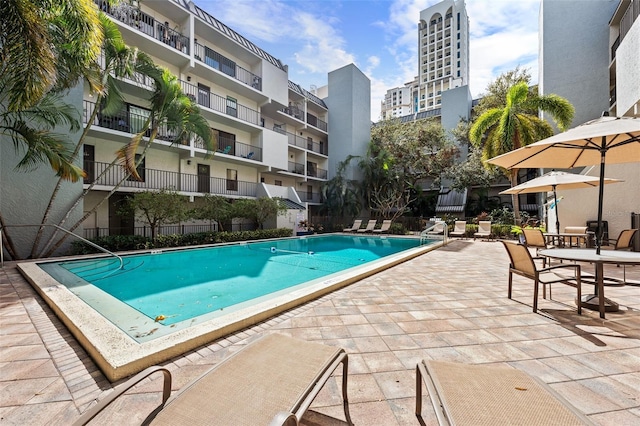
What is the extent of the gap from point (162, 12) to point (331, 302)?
62.7ft

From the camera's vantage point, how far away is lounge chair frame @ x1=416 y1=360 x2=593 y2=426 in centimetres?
133

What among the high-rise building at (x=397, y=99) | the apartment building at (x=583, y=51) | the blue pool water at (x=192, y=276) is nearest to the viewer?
the blue pool water at (x=192, y=276)

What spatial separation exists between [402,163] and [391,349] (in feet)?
74.7

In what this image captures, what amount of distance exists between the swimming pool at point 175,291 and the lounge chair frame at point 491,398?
101 inches

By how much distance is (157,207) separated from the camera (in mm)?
12461

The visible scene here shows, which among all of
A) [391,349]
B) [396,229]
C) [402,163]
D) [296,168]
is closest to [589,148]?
[391,349]

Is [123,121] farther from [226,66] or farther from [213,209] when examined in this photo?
[226,66]

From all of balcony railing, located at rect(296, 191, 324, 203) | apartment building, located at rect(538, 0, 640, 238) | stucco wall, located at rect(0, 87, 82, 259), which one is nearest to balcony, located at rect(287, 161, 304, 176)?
balcony railing, located at rect(296, 191, 324, 203)

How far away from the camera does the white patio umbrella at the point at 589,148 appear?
3.87 metres

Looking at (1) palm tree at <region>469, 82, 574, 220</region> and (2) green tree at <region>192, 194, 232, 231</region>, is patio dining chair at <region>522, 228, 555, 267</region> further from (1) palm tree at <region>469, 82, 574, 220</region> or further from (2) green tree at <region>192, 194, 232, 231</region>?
(2) green tree at <region>192, 194, 232, 231</region>

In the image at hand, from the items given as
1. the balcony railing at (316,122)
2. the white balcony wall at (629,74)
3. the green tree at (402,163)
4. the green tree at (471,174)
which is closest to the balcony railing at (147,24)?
the balcony railing at (316,122)

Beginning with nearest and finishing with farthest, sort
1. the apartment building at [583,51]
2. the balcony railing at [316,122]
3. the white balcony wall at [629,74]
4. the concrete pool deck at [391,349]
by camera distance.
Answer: the concrete pool deck at [391,349], the white balcony wall at [629,74], the apartment building at [583,51], the balcony railing at [316,122]

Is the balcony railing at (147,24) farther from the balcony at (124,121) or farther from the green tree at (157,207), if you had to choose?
the green tree at (157,207)

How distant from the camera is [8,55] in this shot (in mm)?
6070
